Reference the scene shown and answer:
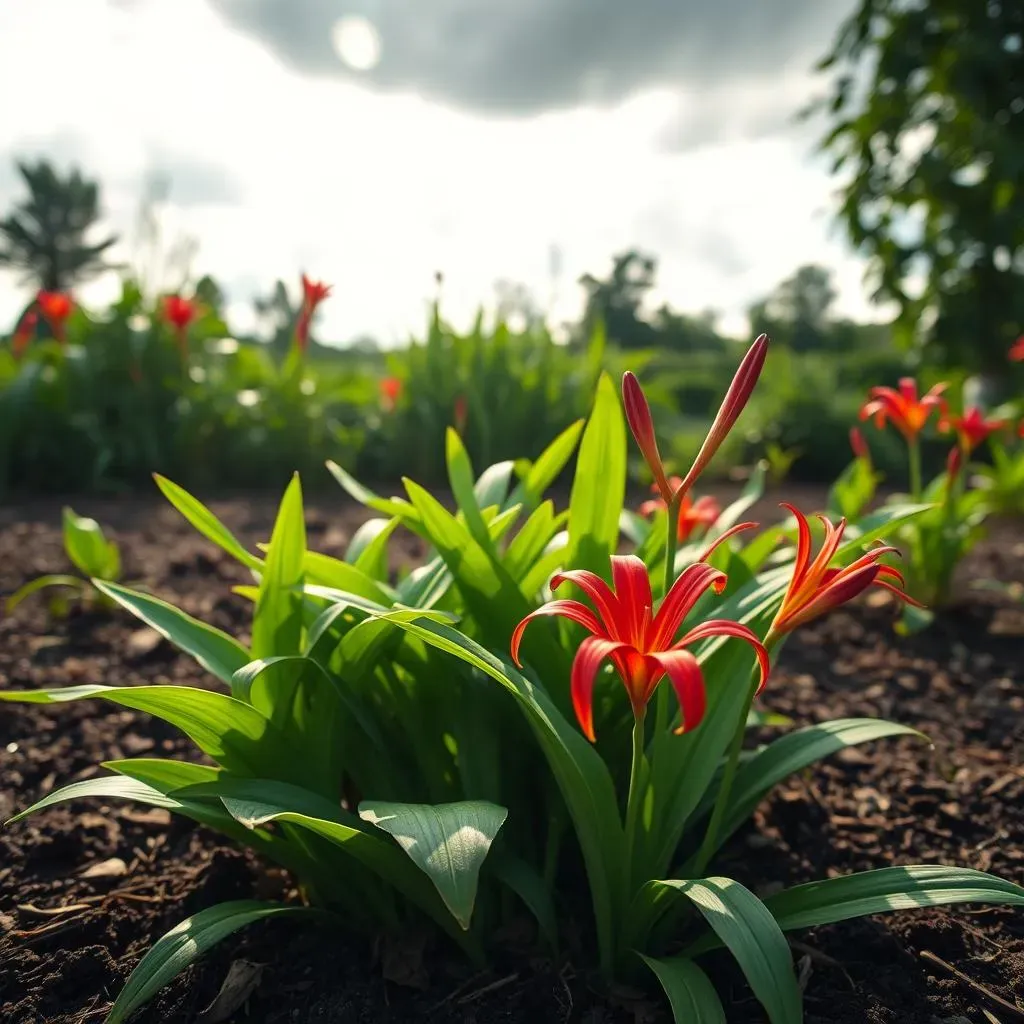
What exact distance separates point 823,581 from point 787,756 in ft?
1.88

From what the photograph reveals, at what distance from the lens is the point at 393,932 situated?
1338 mm

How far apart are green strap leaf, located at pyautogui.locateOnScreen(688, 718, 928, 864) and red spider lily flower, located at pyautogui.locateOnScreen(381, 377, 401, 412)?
441cm

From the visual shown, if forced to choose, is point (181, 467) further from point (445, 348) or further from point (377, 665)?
point (377, 665)

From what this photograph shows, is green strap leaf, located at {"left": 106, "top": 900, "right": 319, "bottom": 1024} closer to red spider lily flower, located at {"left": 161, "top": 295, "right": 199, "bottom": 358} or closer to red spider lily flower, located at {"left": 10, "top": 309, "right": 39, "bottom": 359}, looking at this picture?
red spider lily flower, located at {"left": 161, "top": 295, "right": 199, "bottom": 358}

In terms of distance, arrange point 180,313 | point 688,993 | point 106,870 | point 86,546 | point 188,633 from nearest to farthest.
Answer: point 688,993 → point 188,633 → point 106,870 → point 86,546 → point 180,313

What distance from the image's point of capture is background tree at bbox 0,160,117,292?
41.6 meters

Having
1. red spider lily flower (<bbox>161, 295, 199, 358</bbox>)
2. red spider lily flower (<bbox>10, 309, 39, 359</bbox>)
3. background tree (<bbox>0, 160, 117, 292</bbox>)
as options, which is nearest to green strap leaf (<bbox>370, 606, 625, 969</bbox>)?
red spider lily flower (<bbox>161, 295, 199, 358</bbox>)

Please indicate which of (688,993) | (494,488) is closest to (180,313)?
(494,488)

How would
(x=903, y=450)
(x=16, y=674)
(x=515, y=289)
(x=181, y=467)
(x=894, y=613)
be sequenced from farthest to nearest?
1. (x=903, y=450)
2. (x=515, y=289)
3. (x=181, y=467)
4. (x=894, y=613)
5. (x=16, y=674)

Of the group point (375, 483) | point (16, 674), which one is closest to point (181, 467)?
point (375, 483)

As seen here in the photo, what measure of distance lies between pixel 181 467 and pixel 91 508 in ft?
2.41

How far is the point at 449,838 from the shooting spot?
0.95 metres

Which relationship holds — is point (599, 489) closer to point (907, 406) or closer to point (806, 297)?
point (907, 406)

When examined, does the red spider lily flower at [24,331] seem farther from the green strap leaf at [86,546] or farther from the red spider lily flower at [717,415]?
the red spider lily flower at [717,415]
